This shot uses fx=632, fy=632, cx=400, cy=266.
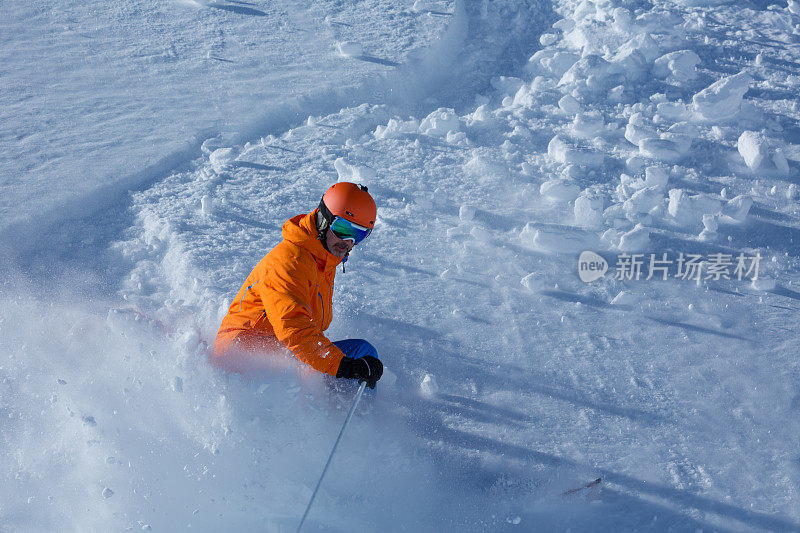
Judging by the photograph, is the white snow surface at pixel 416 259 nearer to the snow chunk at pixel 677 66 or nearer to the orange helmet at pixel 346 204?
the snow chunk at pixel 677 66

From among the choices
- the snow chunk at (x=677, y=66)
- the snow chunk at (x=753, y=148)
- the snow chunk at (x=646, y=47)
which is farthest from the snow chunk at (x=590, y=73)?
the snow chunk at (x=753, y=148)

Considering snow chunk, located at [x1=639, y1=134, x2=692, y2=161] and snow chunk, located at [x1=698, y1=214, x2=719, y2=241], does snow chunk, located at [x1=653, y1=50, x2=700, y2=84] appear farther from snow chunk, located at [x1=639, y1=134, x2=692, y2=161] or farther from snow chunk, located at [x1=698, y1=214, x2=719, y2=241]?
snow chunk, located at [x1=698, y1=214, x2=719, y2=241]

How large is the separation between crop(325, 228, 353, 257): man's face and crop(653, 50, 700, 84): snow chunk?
455 centimetres

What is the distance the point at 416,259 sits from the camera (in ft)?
14.6

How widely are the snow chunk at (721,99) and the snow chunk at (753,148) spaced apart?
0.40 meters

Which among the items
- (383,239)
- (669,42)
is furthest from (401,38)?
(383,239)

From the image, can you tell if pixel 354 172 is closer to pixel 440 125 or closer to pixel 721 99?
pixel 440 125

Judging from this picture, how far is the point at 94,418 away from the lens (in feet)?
10.8

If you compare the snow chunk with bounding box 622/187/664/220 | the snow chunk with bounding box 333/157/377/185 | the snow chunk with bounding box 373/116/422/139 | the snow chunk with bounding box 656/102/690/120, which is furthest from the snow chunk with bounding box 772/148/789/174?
the snow chunk with bounding box 333/157/377/185

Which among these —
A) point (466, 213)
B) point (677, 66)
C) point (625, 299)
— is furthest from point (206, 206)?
point (677, 66)

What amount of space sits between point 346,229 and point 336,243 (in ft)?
0.28

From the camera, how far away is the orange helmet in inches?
115

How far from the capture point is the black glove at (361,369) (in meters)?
2.97

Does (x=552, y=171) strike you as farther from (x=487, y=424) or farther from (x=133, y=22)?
(x=133, y=22)
